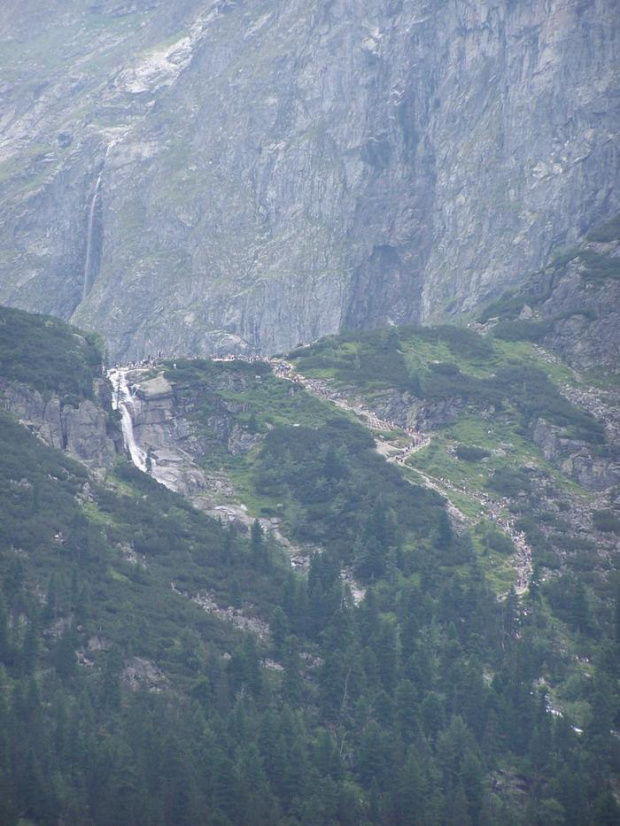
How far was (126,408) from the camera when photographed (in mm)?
157250

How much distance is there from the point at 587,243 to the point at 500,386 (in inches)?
1012

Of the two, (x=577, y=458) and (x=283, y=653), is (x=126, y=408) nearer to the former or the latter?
(x=577, y=458)

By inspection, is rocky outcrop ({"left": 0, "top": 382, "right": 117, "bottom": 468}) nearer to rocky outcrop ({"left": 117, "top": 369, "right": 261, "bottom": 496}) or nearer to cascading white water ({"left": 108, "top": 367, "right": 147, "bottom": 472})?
cascading white water ({"left": 108, "top": 367, "right": 147, "bottom": 472})

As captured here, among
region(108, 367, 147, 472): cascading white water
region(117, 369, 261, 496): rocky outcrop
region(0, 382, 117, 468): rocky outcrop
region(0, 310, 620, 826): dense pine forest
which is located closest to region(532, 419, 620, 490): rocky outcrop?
region(0, 310, 620, 826): dense pine forest

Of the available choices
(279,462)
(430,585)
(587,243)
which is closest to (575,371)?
(587,243)

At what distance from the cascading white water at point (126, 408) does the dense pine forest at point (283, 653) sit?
2948mm

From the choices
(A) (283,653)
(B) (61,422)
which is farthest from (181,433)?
(A) (283,653)

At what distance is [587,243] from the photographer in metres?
186

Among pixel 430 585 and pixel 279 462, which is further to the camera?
pixel 279 462

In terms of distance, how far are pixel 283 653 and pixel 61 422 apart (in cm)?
3354

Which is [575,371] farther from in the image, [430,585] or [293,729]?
[293,729]

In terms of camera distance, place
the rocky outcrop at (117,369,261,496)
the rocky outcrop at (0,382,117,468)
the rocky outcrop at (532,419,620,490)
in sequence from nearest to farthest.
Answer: the rocky outcrop at (0,382,117,468) → the rocky outcrop at (117,369,261,496) → the rocky outcrop at (532,419,620,490)

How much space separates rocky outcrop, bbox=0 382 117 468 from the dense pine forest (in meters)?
1.04

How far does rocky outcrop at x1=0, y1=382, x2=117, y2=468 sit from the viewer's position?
5640 inches
